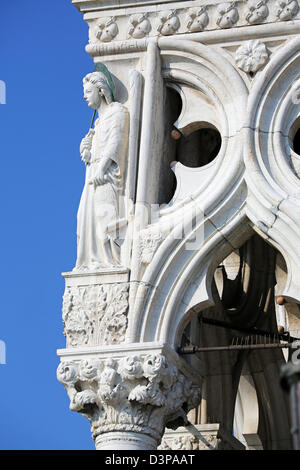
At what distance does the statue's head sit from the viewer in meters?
12.5

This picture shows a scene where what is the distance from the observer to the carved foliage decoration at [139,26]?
12.6 m

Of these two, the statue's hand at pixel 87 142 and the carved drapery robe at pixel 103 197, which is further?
the statue's hand at pixel 87 142

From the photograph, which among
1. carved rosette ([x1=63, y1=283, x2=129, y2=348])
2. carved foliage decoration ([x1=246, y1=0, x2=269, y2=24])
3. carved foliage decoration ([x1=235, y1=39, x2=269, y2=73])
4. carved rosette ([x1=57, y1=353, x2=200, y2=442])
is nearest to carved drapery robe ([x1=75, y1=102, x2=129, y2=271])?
carved rosette ([x1=63, y1=283, x2=129, y2=348])

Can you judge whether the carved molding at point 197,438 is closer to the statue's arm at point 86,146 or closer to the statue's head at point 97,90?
the statue's arm at point 86,146

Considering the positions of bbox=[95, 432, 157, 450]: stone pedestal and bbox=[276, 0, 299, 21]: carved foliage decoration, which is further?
bbox=[276, 0, 299, 21]: carved foliage decoration

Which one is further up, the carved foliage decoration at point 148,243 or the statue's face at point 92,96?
the statue's face at point 92,96

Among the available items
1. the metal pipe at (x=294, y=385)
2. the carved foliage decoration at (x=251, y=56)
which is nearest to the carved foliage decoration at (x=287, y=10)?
the carved foliage decoration at (x=251, y=56)

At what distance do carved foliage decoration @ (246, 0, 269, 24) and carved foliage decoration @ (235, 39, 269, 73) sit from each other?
24cm

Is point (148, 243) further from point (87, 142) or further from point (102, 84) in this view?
point (102, 84)

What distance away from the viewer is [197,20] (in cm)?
1241

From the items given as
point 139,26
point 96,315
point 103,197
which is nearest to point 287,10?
point 139,26

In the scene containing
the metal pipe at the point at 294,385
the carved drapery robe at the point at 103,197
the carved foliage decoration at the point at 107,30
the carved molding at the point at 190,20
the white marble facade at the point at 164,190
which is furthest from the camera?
the carved foliage decoration at the point at 107,30

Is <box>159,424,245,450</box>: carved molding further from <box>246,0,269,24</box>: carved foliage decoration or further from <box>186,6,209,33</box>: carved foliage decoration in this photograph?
<box>246,0,269,24</box>: carved foliage decoration
